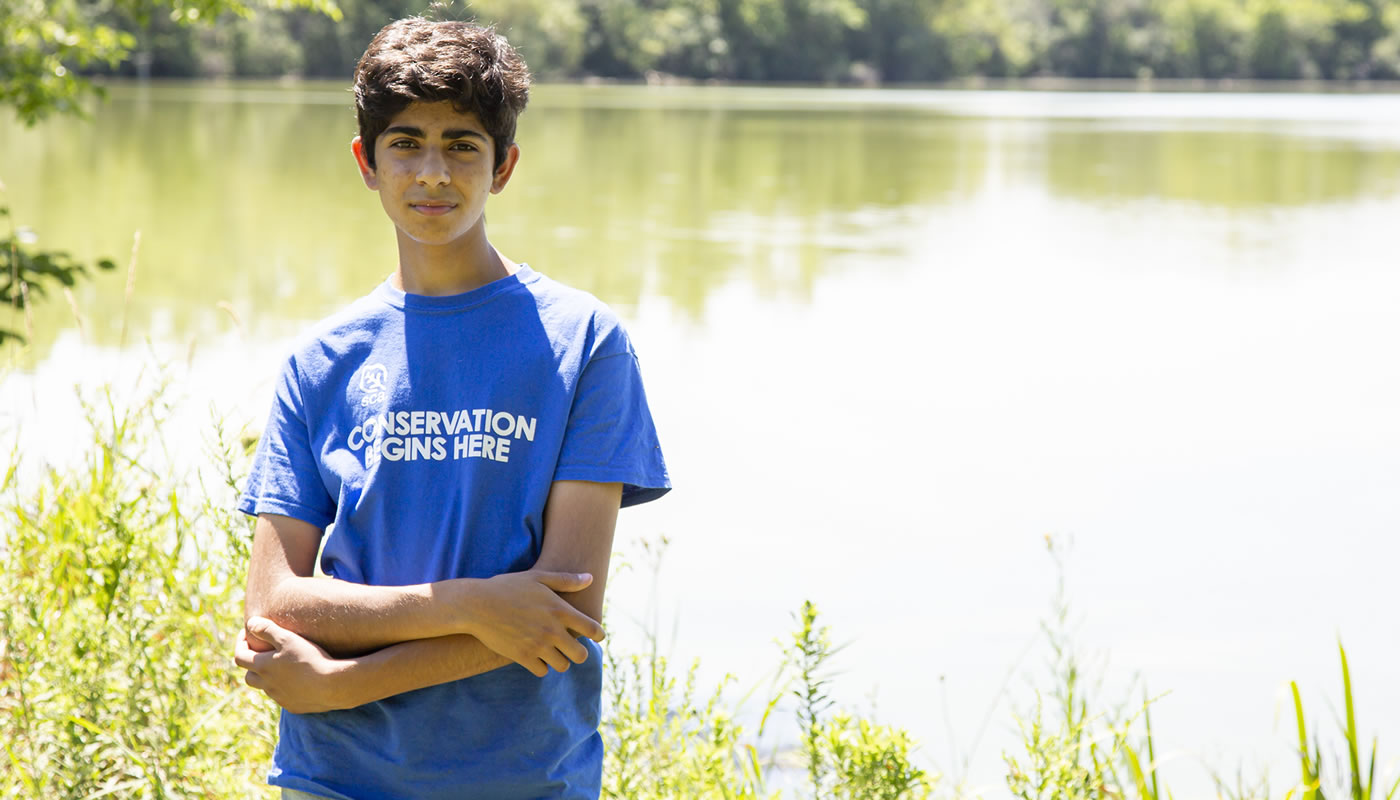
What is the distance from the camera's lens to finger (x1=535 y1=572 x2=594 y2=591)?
181cm

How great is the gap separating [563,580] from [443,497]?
192mm

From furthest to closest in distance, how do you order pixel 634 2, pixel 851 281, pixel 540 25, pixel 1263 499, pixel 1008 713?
pixel 634 2, pixel 540 25, pixel 851 281, pixel 1263 499, pixel 1008 713

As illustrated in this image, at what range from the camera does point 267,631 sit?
1875 mm

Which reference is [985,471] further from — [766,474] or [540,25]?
[540,25]

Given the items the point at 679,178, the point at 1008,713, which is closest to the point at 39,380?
the point at 1008,713

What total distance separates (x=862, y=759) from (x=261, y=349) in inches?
286

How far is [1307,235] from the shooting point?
15.4m

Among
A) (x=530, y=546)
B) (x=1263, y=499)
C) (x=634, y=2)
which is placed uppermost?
(x=634, y=2)

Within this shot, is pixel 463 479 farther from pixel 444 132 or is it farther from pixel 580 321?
pixel 444 132

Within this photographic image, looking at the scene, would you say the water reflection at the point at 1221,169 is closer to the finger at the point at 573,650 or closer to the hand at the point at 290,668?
the finger at the point at 573,650

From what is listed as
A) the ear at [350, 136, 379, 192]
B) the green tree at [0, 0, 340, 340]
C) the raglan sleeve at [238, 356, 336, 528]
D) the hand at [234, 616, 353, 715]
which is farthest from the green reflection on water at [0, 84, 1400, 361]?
the hand at [234, 616, 353, 715]

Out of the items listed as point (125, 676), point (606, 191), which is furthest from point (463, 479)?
point (606, 191)

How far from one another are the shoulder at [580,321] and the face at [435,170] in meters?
0.13

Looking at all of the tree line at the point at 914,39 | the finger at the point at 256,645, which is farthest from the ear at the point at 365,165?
the tree line at the point at 914,39
